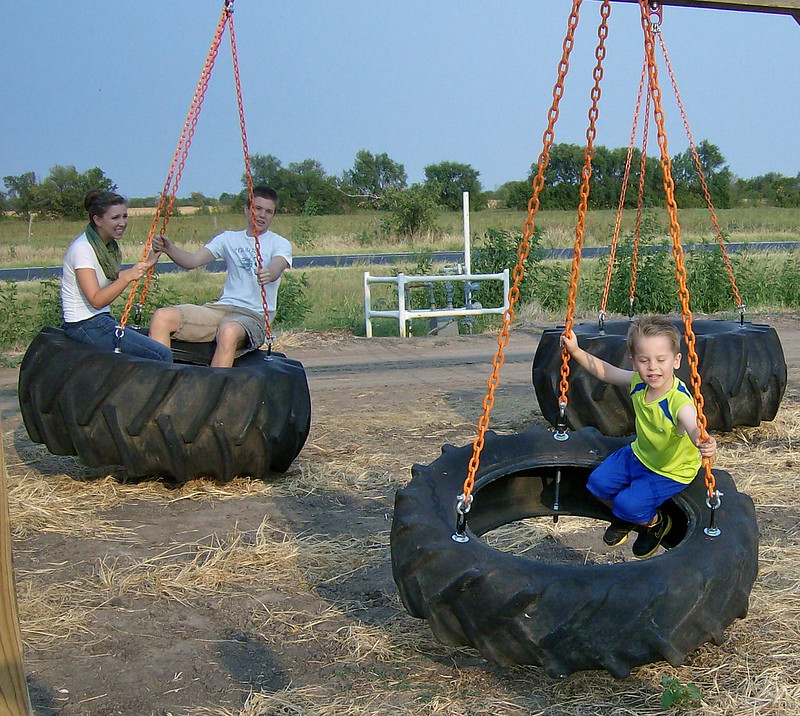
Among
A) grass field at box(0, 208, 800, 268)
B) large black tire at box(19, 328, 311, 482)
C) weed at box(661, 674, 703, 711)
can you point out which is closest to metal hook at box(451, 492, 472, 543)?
weed at box(661, 674, 703, 711)

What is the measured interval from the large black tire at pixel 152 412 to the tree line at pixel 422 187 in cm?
2570

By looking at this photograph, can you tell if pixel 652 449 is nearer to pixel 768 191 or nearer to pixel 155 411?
pixel 155 411

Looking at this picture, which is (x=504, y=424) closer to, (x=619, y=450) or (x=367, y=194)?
(x=619, y=450)

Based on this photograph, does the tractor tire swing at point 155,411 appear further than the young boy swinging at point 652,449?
Yes

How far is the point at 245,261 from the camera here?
598 centimetres

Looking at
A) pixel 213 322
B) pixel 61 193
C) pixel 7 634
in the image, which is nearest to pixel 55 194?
pixel 61 193

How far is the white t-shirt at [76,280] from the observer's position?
5.29 meters

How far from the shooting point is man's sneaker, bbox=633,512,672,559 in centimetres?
350

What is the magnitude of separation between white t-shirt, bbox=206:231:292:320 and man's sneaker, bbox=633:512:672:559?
Answer: 315 cm

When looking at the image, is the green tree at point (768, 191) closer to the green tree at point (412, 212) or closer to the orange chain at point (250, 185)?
the green tree at point (412, 212)

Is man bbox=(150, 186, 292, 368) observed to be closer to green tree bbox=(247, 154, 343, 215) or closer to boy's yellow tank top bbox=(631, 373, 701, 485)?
boy's yellow tank top bbox=(631, 373, 701, 485)

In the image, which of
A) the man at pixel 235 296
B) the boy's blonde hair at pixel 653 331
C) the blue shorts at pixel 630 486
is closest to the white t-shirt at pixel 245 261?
the man at pixel 235 296

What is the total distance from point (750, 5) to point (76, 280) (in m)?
4.09

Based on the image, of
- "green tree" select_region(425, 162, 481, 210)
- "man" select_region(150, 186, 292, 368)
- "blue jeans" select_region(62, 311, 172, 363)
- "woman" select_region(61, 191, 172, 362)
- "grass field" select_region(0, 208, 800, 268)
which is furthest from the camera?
"green tree" select_region(425, 162, 481, 210)
